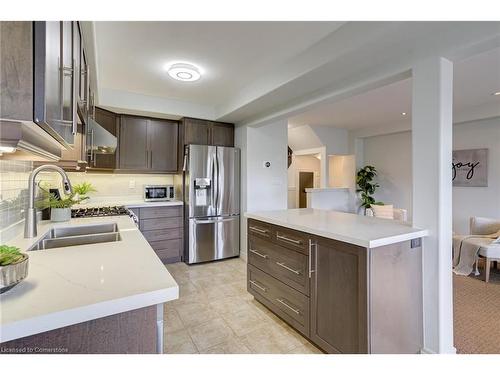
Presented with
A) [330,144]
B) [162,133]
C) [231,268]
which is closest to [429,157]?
[231,268]

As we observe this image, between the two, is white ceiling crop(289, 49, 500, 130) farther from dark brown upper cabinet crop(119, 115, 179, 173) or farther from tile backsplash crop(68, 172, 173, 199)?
tile backsplash crop(68, 172, 173, 199)

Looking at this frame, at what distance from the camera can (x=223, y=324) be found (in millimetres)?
2199

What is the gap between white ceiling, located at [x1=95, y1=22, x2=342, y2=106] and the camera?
6.34ft

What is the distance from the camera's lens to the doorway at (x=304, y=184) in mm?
7793

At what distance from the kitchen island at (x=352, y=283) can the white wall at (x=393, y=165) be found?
4082mm

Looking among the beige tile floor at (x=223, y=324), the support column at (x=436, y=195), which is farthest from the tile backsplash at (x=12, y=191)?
the support column at (x=436, y=195)

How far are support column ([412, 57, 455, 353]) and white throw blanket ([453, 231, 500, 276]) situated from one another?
2143 mm

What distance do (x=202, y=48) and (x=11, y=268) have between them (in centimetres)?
214

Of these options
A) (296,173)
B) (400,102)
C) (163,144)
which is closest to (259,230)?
(163,144)

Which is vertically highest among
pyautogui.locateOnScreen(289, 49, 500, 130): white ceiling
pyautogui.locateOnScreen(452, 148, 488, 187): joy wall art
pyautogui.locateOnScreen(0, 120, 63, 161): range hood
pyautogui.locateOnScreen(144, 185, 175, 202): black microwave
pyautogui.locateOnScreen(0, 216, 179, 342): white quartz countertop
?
pyautogui.locateOnScreen(289, 49, 500, 130): white ceiling

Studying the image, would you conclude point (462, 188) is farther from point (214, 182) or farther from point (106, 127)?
point (106, 127)

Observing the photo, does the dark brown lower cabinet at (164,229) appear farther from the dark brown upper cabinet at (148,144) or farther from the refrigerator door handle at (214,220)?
the dark brown upper cabinet at (148,144)

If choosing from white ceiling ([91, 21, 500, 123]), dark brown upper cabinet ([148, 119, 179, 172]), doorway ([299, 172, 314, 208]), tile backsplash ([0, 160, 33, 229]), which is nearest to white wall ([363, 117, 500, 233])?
white ceiling ([91, 21, 500, 123])
